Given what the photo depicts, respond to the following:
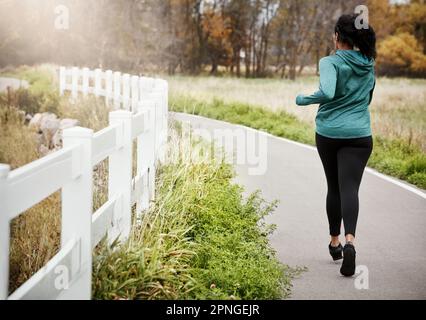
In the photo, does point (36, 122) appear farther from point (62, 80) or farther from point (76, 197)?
point (76, 197)

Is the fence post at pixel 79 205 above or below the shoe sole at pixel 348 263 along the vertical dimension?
above

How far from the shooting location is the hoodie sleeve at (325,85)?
5566mm

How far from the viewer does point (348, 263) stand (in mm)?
5633

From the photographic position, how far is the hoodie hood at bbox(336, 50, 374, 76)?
5688 mm

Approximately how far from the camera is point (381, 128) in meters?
15.1

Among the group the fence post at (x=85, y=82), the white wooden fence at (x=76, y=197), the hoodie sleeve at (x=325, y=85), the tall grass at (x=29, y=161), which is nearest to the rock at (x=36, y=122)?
the tall grass at (x=29, y=161)

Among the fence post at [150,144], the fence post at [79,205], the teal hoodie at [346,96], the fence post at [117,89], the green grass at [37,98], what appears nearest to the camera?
the fence post at [79,205]

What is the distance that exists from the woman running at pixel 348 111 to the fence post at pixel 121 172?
1.45 m

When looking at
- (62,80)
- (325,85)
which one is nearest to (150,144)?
(325,85)

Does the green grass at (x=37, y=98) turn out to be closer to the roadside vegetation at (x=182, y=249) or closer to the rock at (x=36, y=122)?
the rock at (x=36, y=122)

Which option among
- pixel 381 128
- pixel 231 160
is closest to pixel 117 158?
pixel 231 160

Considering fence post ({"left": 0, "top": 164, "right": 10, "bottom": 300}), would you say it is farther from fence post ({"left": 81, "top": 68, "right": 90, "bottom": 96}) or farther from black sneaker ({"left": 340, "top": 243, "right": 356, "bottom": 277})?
fence post ({"left": 81, "top": 68, "right": 90, "bottom": 96})

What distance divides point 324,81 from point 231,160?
6172 millimetres

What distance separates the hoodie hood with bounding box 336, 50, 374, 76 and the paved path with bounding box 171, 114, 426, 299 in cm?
166
